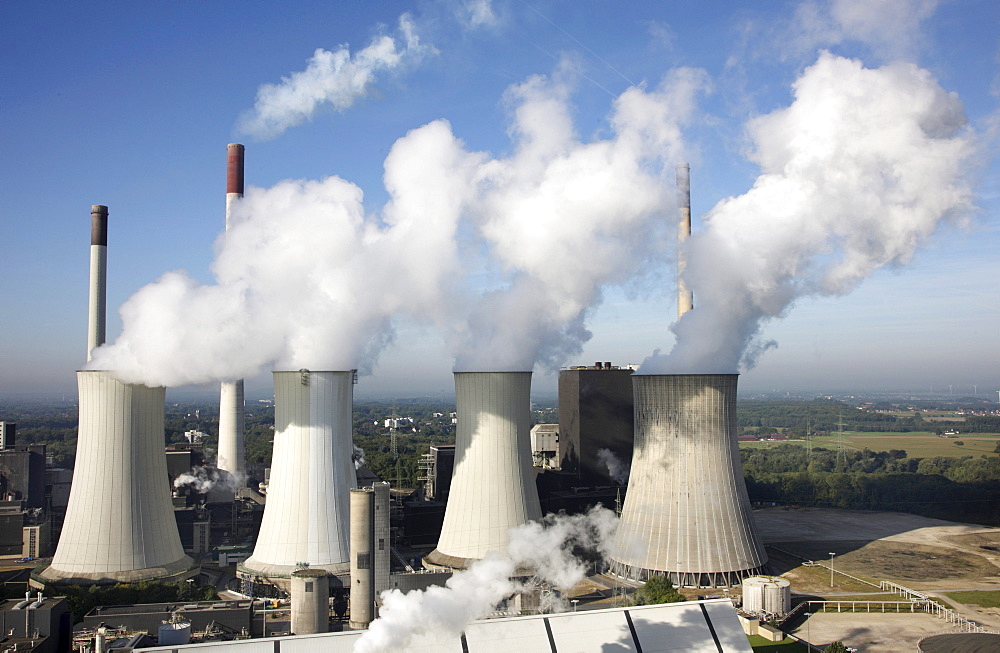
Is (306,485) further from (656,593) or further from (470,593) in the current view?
(656,593)

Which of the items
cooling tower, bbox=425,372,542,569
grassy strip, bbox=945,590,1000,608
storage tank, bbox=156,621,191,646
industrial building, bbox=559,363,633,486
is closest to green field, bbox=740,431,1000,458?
industrial building, bbox=559,363,633,486

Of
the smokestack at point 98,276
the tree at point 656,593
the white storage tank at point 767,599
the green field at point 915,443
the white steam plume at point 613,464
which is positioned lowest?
the green field at point 915,443

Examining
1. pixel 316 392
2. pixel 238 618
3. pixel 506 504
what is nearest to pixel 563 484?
pixel 506 504

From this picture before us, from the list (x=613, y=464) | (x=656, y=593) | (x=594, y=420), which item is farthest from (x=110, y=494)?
(x=613, y=464)

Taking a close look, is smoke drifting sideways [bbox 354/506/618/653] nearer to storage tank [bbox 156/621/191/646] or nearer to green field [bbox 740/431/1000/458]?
storage tank [bbox 156/621/191/646]

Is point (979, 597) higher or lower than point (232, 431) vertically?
lower

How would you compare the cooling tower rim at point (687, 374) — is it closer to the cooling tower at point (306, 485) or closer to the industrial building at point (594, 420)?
the cooling tower at point (306, 485)

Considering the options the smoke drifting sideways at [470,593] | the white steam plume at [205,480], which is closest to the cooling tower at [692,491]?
the smoke drifting sideways at [470,593]
